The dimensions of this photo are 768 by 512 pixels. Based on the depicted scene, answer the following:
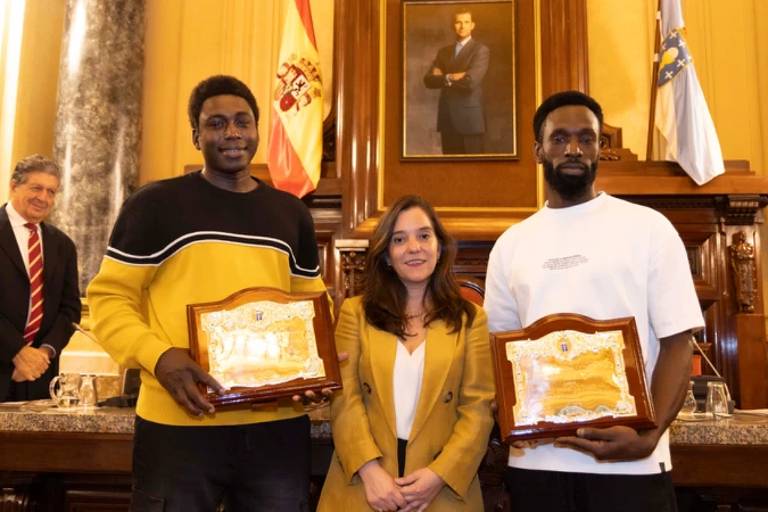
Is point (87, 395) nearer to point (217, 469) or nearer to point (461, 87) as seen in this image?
point (217, 469)

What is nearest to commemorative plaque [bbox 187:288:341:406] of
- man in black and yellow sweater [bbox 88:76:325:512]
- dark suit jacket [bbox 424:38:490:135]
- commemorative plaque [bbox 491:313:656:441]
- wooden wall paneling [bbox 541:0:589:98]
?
man in black and yellow sweater [bbox 88:76:325:512]

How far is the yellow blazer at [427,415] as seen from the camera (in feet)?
7.34

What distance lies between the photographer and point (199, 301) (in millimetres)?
2082

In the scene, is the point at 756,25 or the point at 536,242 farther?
the point at 756,25

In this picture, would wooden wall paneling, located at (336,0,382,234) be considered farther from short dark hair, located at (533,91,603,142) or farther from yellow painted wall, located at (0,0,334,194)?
short dark hair, located at (533,91,603,142)

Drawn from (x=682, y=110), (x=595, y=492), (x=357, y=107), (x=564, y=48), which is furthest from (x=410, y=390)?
(x=564, y=48)

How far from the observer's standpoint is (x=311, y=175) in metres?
5.64

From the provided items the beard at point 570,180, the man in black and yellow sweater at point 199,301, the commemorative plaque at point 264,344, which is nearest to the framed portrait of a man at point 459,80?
the beard at point 570,180

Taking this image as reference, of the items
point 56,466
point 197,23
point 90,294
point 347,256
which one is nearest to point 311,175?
point 347,256

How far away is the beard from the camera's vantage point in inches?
86.0

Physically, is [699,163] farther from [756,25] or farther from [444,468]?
[444,468]

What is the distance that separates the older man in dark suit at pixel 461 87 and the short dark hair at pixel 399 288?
334 centimetres

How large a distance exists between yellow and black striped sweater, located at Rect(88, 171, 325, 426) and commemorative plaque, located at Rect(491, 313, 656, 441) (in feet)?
2.02

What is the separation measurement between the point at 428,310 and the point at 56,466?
1.46m
